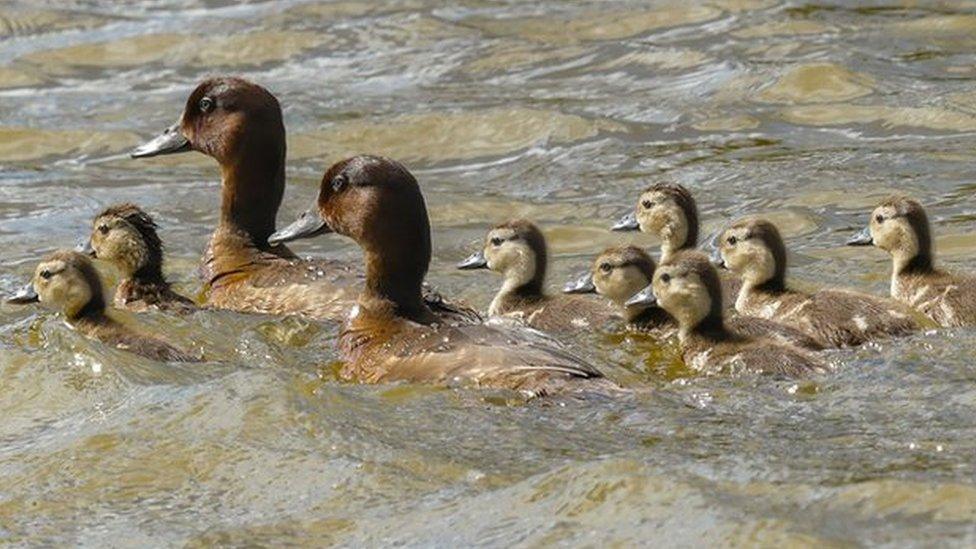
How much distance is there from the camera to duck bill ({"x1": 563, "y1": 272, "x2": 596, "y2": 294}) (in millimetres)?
10422

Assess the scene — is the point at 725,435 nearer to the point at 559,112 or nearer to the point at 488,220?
the point at 488,220

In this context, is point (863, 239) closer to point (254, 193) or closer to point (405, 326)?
point (405, 326)

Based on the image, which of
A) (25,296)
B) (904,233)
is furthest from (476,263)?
(25,296)

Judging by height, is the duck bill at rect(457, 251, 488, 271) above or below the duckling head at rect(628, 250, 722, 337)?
below

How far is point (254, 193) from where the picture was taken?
10852 mm

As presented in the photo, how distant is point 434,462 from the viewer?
7.45 m

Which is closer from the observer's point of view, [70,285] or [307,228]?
[70,285]

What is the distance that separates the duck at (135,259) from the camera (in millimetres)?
Result: 10078

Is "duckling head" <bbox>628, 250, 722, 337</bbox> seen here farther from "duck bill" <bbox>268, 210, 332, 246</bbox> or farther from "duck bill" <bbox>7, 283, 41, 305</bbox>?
"duck bill" <bbox>7, 283, 41, 305</bbox>

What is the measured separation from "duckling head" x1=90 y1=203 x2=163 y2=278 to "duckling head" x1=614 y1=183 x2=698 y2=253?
2361 mm

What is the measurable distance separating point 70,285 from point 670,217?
2946mm

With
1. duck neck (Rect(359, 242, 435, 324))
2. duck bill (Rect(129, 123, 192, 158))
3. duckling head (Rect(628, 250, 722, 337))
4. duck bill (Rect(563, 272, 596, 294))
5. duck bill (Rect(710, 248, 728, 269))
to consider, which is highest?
duck bill (Rect(129, 123, 192, 158))

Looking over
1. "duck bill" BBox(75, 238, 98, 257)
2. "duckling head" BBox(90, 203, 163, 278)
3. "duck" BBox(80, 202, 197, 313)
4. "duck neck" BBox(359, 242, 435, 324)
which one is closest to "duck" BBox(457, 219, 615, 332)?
"duck neck" BBox(359, 242, 435, 324)

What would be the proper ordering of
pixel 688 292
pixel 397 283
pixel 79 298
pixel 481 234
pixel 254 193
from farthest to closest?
1. pixel 481 234
2. pixel 254 193
3. pixel 79 298
4. pixel 688 292
5. pixel 397 283
